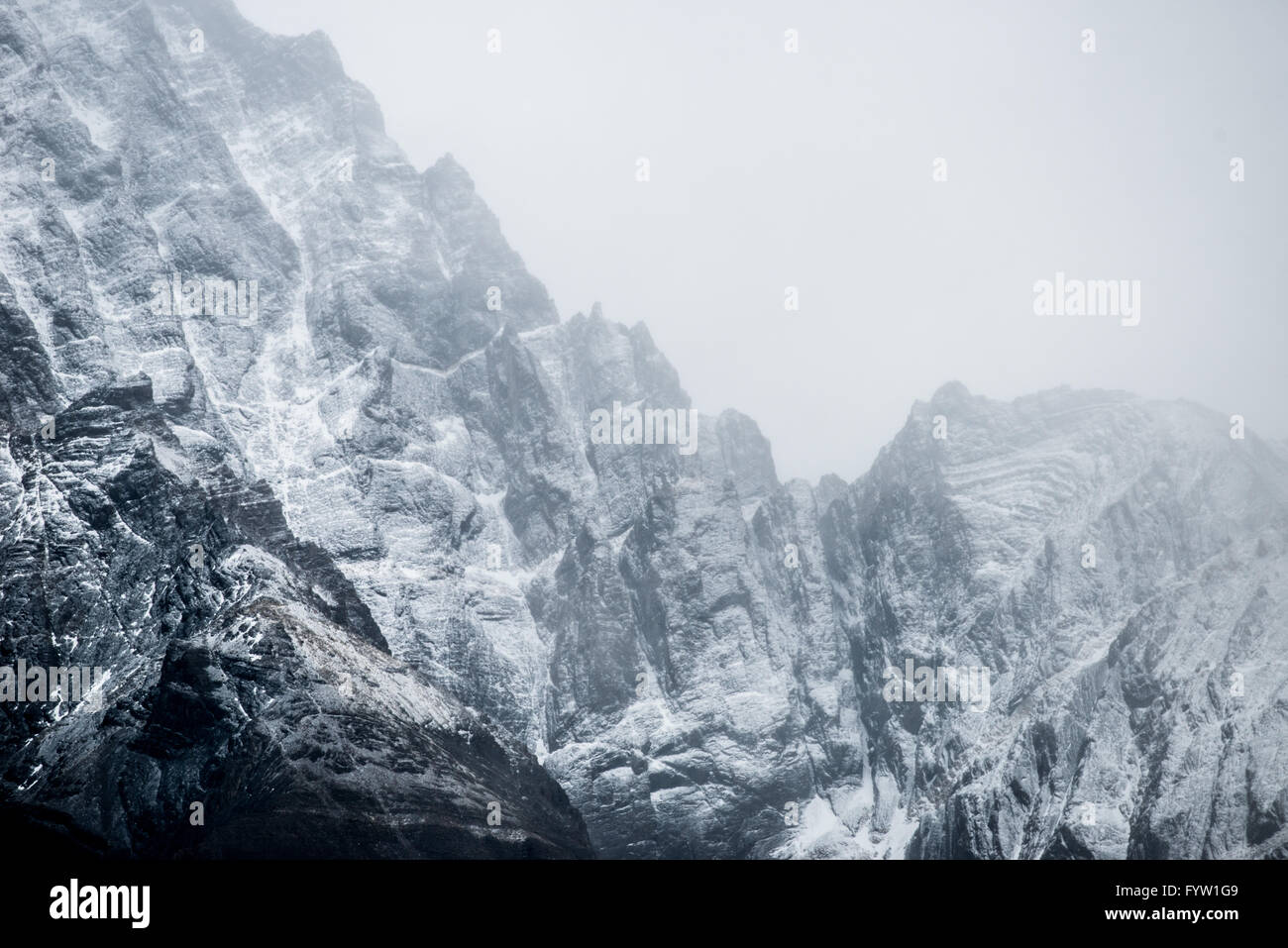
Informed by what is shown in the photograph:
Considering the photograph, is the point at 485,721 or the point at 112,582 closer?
the point at 112,582

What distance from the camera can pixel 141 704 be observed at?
162m

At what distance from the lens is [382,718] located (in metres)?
168

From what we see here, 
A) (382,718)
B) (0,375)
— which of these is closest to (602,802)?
(382,718)

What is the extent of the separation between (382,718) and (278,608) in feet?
74.2

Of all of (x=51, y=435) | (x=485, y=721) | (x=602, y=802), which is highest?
(x=51, y=435)

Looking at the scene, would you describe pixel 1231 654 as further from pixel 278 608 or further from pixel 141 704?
pixel 141 704

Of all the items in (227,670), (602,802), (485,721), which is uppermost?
(227,670)

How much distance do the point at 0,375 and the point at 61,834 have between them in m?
83.4
